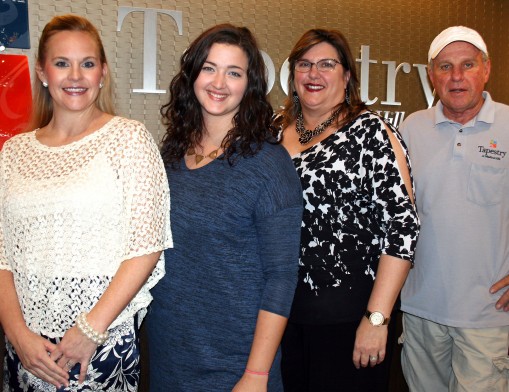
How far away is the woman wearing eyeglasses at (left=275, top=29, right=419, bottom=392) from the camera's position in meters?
1.94

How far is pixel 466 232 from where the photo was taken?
2373 mm

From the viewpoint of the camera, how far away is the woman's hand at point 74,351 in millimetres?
1650

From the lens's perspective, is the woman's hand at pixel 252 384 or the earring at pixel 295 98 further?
the earring at pixel 295 98

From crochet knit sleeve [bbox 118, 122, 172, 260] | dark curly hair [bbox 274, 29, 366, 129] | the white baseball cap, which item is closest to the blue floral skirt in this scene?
crochet knit sleeve [bbox 118, 122, 172, 260]

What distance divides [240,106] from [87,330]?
2.84 ft

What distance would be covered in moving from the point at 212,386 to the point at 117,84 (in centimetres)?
180

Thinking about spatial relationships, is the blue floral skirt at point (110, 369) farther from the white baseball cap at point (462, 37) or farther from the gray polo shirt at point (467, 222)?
the white baseball cap at point (462, 37)

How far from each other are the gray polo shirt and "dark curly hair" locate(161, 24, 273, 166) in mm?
972

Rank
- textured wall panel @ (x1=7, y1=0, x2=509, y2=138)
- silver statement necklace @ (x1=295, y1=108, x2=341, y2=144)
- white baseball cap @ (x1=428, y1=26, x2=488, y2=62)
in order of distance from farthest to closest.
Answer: textured wall panel @ (x1=7, y1=0, x2=509, y2=138)
white baseball cap @ (x1=428, y1=26, x2=488, y2=62)
silver statement necklace @ (x1=295, y1=108, x2=341, y2=144)

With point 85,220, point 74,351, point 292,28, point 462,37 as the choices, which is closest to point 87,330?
point 74,351

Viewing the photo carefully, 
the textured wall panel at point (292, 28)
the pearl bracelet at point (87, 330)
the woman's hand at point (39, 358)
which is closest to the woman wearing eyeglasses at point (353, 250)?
the pearl bracelet at point (87, 330)

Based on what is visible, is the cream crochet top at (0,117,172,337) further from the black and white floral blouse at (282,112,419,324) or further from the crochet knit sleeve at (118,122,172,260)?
the black and white floral blouse at (282,112,419,324)

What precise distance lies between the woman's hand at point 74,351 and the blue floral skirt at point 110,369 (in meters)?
0.03

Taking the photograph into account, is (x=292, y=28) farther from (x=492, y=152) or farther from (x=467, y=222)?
(x=467, y=222)
